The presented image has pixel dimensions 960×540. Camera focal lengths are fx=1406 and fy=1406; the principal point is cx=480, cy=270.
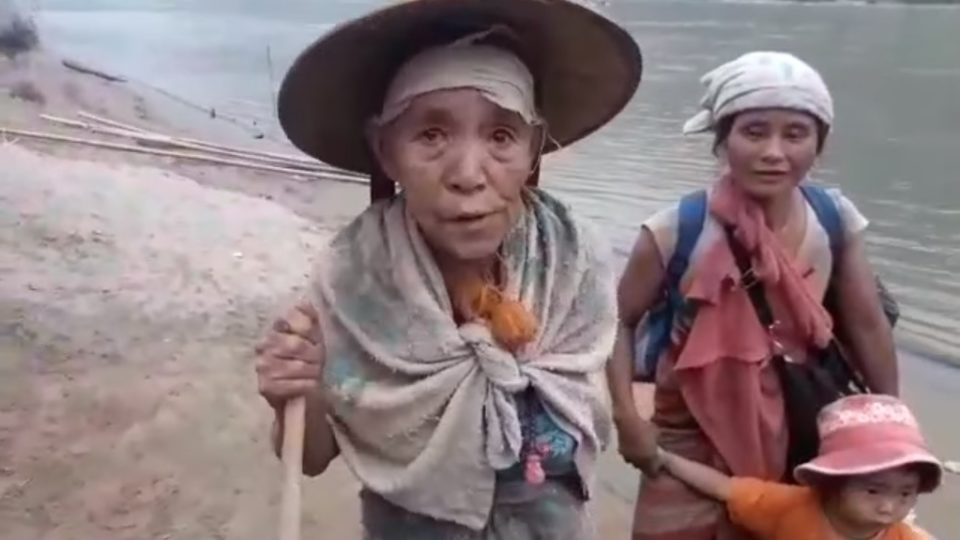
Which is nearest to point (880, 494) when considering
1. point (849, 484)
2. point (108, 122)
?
point (849, 484)

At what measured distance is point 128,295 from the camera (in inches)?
281

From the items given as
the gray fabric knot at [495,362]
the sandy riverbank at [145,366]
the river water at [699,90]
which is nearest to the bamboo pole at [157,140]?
the sandy riverbank at [145,366]

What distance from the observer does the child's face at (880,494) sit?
2914 mm

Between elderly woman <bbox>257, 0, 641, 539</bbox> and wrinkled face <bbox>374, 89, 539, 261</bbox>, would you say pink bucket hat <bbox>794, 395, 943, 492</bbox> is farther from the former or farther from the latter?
wrinkled face <bbox>374, 89, 539, 261</bbox>

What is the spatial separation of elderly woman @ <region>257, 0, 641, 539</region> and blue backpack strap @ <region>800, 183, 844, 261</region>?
879 mm

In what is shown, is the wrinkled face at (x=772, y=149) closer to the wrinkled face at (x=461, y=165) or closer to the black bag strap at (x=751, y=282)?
Result: the black bag strap at (x=751, y=282)

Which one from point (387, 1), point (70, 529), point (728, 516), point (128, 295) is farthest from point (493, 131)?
point (128, 295)

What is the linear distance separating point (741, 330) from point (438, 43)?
43.4 inches

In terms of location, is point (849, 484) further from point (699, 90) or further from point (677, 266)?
point (699, 90)

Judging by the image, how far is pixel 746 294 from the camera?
2986 millimetres

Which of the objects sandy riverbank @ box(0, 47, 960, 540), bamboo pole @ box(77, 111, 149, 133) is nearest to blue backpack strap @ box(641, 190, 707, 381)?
sandy riverbank @ box(0, 47, 960, 540)

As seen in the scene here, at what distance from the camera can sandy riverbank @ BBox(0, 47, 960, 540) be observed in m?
4.87

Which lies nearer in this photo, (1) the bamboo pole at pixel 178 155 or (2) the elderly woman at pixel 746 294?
(2) the elderly woman at pixel 746 294

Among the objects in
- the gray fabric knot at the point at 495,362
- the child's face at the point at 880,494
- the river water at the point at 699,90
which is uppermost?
the gray fabric knot at the point at 495,362
